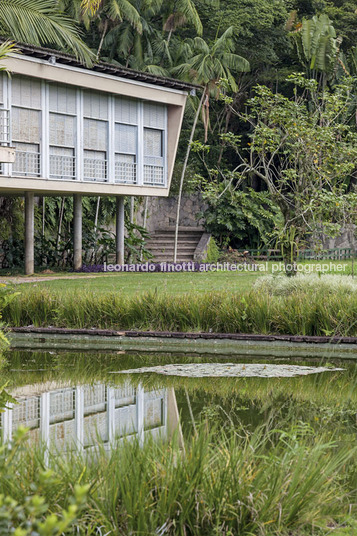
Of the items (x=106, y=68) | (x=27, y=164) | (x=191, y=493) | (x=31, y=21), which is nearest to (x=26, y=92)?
(x=27, y=164)

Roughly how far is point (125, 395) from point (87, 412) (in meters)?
0.88

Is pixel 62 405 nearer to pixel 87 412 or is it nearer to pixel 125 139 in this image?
pixel 87 412

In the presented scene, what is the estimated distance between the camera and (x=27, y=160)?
73.3ft

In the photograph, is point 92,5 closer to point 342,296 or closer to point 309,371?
point 342,296

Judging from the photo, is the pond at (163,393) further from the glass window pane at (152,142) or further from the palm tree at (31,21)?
the glass window pane at (152,142)

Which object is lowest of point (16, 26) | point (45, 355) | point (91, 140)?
point (45, 355)

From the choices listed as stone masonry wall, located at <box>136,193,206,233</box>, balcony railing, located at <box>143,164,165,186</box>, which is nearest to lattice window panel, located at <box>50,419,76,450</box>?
balcony railing, located at <box>143,164,165,186</box>

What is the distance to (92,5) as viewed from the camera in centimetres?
1534

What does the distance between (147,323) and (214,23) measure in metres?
27.5

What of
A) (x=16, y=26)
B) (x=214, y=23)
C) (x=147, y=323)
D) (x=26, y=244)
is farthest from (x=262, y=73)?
(x=147, y=323)

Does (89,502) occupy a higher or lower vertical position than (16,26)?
lower

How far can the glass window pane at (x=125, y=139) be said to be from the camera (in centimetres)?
2547

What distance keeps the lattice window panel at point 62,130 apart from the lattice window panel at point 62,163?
20 centimetres

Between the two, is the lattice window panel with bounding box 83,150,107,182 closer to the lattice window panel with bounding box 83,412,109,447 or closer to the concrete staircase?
the concrete staircase
